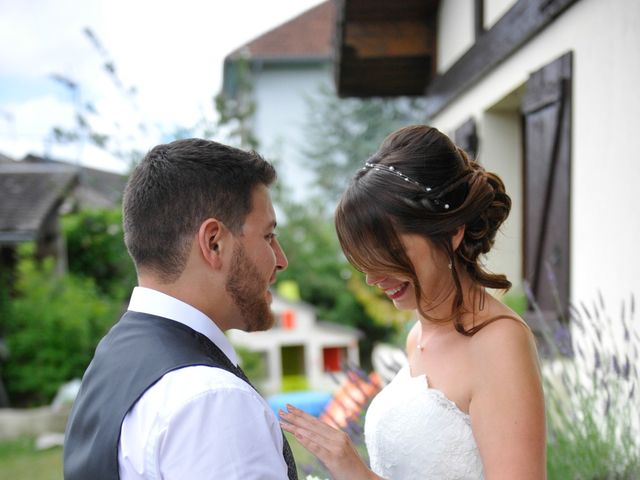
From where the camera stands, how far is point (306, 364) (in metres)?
10.3

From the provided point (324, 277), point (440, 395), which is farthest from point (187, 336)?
point (324, 277)

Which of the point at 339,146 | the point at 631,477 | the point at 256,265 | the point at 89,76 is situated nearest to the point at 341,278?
the point at 89,76

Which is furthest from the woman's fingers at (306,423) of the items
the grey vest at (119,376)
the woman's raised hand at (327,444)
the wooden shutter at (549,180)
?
the wooden shutter at (549,180)

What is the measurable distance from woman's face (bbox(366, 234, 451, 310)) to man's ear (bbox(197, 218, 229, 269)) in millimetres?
526

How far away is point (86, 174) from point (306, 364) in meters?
4.49

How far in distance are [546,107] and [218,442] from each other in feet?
11.5

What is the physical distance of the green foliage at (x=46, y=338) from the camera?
8.40 m

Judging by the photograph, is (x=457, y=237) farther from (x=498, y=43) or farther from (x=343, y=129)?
(x=343, y=129)

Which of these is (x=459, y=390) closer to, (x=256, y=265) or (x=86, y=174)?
(x=256, y=265)

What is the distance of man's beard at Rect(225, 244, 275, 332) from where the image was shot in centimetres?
154

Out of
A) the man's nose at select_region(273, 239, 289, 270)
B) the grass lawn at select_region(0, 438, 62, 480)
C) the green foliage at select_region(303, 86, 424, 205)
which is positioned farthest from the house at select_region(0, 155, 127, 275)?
the green foliage at select_region(303, 86, 424, 205)

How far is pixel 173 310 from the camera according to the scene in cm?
147

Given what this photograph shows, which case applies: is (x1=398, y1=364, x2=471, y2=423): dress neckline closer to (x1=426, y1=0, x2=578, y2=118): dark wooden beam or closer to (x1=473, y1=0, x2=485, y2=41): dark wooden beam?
(x1=426, y1=0, x2=578, y2=118): dark wooden beam

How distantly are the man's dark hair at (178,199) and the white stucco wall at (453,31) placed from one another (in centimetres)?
442
